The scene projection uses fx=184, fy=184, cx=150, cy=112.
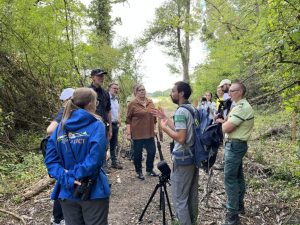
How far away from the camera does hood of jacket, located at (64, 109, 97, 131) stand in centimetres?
172

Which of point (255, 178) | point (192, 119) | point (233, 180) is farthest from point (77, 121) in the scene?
point (255, 178)

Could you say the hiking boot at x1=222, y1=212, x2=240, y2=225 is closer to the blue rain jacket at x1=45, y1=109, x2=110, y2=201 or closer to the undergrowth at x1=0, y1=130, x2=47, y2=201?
the blue rain jacket at x1=45, y1=109, x2=110, y2=201

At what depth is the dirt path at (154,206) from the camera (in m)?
3.10

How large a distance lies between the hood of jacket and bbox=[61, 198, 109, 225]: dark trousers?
2.37ft

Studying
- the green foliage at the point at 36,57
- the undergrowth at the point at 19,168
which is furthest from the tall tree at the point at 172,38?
the undergrowth at the point at 19,168

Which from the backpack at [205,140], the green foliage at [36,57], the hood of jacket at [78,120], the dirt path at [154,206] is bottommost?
the dirt path at [154,206]

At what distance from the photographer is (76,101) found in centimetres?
185

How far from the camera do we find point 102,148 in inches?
69.2

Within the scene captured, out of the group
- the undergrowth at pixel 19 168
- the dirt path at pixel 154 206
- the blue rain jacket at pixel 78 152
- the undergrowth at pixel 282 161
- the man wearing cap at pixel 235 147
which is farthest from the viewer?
the undergrowth at pixel 19 168

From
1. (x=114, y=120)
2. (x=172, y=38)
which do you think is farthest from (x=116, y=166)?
(x=172, y=38)

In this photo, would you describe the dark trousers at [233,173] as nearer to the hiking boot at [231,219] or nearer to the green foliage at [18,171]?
the hiking boot at [231,219]

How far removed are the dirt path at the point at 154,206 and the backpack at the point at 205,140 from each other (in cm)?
132

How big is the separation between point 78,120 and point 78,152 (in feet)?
1.00

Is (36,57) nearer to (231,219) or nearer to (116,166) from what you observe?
(116,166)
